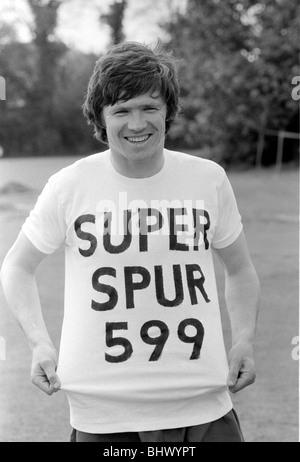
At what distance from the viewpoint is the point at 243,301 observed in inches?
67.8

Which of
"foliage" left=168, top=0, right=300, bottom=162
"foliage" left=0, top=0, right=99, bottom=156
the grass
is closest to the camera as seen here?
the grass

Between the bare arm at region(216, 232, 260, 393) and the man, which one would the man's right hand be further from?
the bare arm at region(216, 232, 260, 393)

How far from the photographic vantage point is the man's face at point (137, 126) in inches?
62.1

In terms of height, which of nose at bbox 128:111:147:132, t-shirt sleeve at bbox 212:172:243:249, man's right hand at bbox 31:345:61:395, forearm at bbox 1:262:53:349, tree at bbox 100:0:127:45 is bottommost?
tree at bbox 100:0:127:45

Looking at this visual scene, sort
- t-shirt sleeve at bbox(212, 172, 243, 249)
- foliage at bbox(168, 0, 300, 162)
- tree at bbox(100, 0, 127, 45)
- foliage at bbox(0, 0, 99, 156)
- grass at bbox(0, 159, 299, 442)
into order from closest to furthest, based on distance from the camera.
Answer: t-shirt sleeve at bbox(212, 172, 243, 249)
grass at bbox(0, 159, 299, 442)
tree at bbox(100, 0, 127, 45)
foliage at bbox(0, 0, 99, 156)
foliage at bbox(168, 0, 300, 162)

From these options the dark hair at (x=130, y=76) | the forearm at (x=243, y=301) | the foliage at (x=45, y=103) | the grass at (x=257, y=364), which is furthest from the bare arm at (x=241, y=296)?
the foliage at (x=45, y=103)

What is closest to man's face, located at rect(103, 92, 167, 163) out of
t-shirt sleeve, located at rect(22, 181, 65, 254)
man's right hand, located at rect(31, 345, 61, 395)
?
t-shirt sleeve, located at rect(22, 181, 65, 254)

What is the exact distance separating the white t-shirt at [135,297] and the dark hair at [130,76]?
141 millimetres

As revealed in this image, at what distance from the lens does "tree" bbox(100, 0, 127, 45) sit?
44.7 ft

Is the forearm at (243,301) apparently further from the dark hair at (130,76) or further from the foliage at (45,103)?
the foliage at (45,103)

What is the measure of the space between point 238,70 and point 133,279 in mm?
17751

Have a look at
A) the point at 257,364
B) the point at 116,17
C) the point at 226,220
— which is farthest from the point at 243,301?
the point at 116,17

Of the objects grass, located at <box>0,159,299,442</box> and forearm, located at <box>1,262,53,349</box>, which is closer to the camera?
forearm, located at <box>1,262,53,349</box>

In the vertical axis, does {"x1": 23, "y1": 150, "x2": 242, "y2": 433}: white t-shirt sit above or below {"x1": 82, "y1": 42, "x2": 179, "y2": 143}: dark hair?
below
